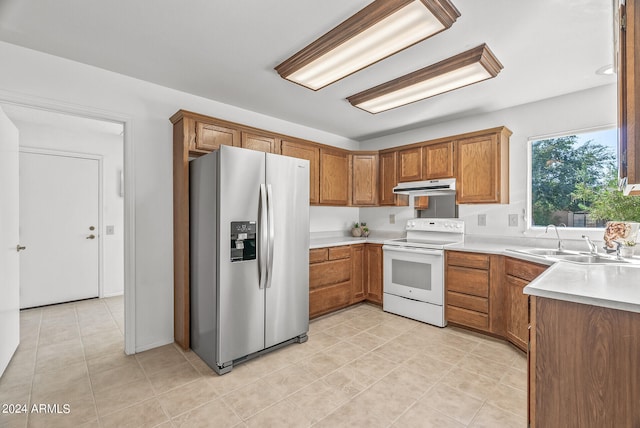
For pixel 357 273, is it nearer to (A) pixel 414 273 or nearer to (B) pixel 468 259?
(A) pixel 414 273

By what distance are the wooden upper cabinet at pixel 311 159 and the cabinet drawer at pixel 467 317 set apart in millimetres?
2080

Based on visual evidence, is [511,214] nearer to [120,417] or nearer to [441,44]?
[441,44]

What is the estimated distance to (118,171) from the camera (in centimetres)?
463

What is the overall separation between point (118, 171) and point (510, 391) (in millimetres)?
5540

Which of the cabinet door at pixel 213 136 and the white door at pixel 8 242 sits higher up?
the cabinet door at pixel 213 136

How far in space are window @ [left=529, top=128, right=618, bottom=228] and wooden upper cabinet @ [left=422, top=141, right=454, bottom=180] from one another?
0.84 metres

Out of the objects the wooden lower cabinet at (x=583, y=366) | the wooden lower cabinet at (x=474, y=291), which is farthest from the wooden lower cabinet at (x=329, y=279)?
the wooden lower cabinet at (x=583, y=366)

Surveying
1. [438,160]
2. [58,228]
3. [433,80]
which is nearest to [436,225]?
[438,160]

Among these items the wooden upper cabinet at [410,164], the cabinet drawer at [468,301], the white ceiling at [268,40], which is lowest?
the cabinet drawer at [468,301]

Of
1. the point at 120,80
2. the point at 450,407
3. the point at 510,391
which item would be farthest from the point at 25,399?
the point at 510,391

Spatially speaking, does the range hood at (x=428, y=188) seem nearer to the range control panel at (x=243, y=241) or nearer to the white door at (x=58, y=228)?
the range control panel at (x=243, y=241)

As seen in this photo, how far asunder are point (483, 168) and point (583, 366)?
2.58 m

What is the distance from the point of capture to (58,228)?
412cm

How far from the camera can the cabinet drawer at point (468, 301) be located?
305 cm
